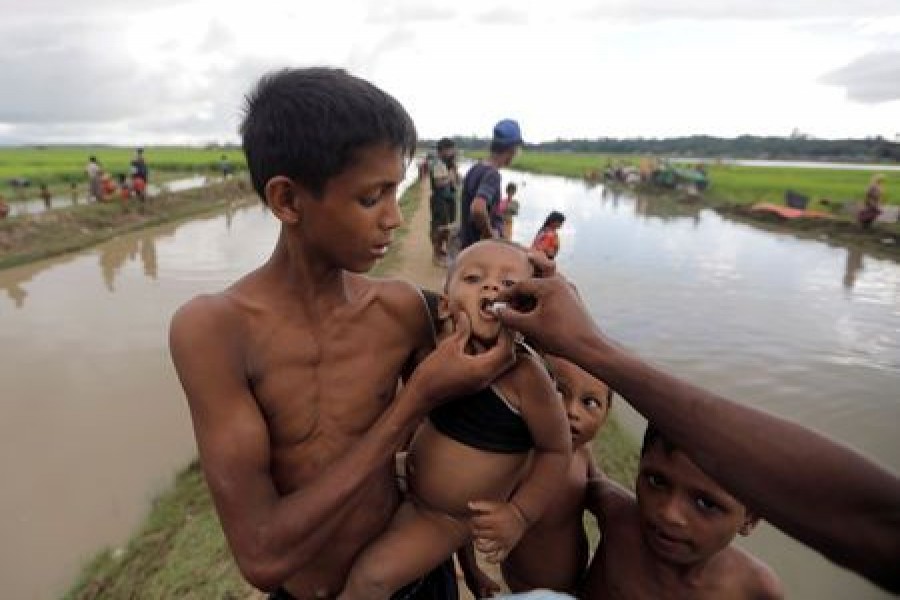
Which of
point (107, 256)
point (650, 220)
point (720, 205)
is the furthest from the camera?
point (720, 205)

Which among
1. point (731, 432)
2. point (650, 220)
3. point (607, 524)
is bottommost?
point (650, 220)

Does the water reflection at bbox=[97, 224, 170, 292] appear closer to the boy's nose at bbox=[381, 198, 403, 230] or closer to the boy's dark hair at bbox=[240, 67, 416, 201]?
the boy's dark hair at bbox=[240, 67, 416, 201]

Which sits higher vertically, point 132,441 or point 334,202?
point 334,202

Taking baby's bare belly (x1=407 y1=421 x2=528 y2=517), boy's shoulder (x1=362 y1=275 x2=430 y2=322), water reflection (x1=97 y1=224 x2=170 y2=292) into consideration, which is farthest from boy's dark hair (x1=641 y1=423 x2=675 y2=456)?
water reflection (x1=97 y1=224 x2=170 y2=292)

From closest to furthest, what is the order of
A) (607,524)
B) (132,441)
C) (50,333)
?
1. (607,524)
2. (132,441)
3. (50,333)

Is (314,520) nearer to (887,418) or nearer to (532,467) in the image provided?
(532,467)

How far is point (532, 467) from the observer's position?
1.51 m

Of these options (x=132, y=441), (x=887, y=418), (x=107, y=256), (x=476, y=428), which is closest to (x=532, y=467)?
(x=476, y=428)

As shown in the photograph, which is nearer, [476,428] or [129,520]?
[476,428]

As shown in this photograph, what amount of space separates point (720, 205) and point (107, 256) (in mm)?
23061

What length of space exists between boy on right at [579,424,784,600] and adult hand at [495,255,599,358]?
44 centimetres

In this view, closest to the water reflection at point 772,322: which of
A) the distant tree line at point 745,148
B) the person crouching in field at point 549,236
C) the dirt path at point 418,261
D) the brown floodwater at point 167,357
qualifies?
the brown floodwater at point 167,357

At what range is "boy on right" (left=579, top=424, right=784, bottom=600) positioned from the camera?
4.76 feet

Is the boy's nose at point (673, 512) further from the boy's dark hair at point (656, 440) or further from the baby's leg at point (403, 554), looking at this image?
the baby's leg at point (403, 554)
